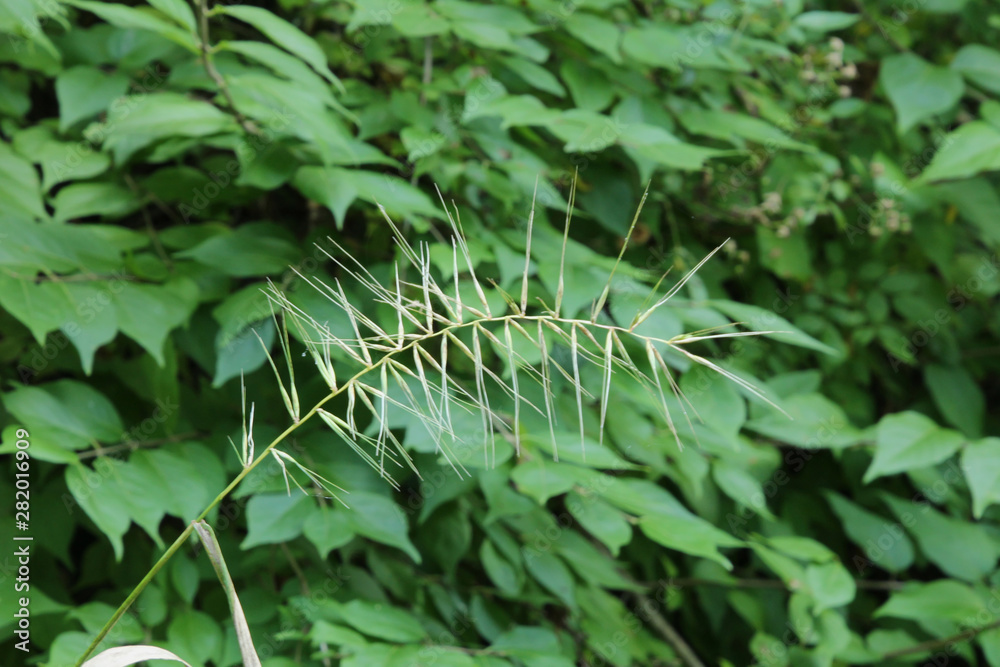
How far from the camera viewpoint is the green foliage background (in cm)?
130

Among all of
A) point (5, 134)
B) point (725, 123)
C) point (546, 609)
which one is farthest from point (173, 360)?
point (725, 123)

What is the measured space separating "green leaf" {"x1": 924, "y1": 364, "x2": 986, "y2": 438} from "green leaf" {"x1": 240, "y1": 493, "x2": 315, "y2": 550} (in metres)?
1.98

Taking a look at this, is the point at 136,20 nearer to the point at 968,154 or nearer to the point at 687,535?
the point at 687,535

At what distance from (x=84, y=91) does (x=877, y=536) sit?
6.87 feet

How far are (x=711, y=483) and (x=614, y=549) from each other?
0.80 m

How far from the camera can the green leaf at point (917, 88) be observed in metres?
2.06

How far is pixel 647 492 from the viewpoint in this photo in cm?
152

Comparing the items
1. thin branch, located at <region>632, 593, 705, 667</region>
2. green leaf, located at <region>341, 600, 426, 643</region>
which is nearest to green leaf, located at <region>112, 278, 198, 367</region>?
green leaf, located at <region>341, 600, 426, 643</region>

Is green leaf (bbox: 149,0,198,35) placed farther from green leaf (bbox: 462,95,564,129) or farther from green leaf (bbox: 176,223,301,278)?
green leaf (bbox: 462,95,564,129)

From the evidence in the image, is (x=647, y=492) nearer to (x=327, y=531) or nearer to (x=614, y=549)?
(x=614, y=549)

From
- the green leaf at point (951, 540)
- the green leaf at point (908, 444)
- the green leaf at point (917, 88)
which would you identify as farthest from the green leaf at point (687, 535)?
the green leaf at point (917, 88)

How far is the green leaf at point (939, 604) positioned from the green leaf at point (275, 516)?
4.48 feet

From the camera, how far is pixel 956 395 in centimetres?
246

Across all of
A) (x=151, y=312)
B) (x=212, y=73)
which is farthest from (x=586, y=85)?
(x=151, y=312)
